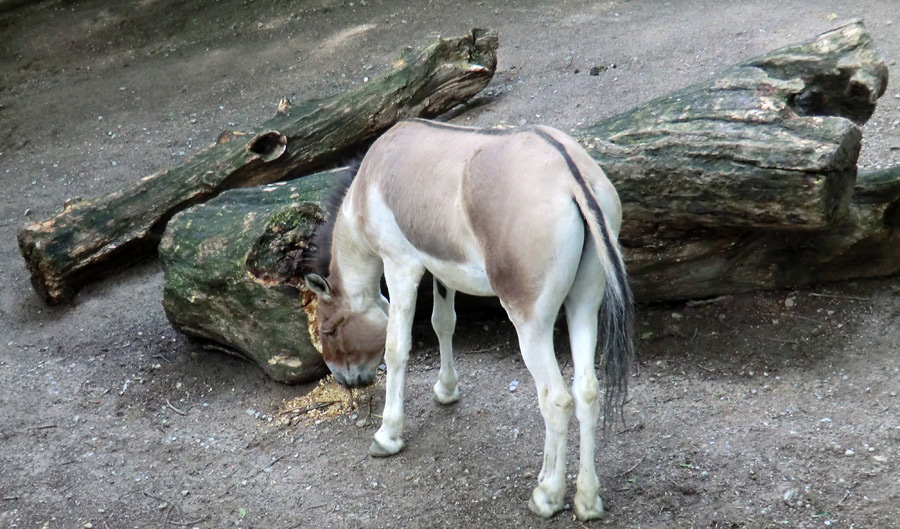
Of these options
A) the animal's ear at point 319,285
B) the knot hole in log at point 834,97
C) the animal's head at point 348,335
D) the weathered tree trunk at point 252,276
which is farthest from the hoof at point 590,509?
the knot hole in log at point 834,97

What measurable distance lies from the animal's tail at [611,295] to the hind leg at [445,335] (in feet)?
3.68

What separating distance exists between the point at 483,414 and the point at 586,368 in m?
1.16

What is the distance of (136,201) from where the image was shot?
652 centimetres

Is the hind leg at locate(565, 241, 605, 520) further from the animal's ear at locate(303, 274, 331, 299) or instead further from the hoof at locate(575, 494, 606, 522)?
the animal's ear at locate(303, 274, 331, 299)

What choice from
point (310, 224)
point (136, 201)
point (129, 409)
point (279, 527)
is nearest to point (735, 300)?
point (310, 224)

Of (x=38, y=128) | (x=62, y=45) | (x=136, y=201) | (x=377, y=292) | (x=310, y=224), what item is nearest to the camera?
(x=377, y=292)

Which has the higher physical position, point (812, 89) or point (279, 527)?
point (812, 89)

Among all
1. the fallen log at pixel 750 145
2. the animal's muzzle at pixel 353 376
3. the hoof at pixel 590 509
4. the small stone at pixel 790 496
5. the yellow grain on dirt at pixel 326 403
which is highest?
the fallen log at pixel 750 145

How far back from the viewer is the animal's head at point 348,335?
178 inches

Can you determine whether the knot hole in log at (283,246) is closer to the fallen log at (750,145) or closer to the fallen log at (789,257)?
the fallen log at (750,145)

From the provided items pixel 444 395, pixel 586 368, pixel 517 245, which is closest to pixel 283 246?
pixel 444 395

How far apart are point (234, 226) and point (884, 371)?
12.7ft

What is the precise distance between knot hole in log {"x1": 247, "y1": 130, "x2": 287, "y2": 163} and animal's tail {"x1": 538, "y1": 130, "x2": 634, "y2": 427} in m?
3.70

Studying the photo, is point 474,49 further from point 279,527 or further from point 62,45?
point 62,45
